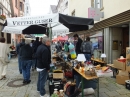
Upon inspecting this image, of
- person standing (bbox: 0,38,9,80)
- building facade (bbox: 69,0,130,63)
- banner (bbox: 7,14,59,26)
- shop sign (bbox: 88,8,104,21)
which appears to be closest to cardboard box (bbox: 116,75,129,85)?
building facade (bbox: 69,0,130,63)

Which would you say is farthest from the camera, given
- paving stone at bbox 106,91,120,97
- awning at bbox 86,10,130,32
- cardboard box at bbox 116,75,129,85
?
awning at bbox 86,10,130,32

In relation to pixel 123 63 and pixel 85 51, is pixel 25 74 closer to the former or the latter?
pixel 85 51

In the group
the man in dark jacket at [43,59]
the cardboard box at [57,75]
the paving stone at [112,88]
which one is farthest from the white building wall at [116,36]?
the man in dark jacket at [43,59]

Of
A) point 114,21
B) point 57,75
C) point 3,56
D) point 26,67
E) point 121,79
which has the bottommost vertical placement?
point 121,79

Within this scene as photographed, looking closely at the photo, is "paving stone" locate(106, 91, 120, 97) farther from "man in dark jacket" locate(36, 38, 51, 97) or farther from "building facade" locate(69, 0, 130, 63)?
"building facade" locate(69, 0, 130, 63)

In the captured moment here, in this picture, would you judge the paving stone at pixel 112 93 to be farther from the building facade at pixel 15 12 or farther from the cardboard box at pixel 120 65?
the building facade at pixel 15 12

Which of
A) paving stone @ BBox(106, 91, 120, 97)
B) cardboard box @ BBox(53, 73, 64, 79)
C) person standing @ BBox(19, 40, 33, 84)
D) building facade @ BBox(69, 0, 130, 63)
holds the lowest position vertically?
paving stone @ BBox(106, 91, 120, 97)

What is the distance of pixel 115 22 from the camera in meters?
7.61

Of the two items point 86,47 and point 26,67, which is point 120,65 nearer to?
point 86,47

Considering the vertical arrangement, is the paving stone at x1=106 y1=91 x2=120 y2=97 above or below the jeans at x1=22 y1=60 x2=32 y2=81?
below

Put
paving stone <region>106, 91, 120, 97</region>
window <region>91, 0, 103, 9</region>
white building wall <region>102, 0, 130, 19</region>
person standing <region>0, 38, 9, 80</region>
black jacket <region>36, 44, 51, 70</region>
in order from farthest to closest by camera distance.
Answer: window <region>91, 0, 103, 9</region> < person standing <region>0, 38, 9, 80</region> < white building wall <region>102, 0, 130, 19</region> < paving stone <region>106, 91, 120, 97</region> < black jacket <region>36, 44, 51, 70</region>

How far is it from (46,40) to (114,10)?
4.82 m

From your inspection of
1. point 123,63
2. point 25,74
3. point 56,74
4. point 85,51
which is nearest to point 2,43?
point 25,74

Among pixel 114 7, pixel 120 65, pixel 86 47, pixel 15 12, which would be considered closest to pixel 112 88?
pixel 120 65
